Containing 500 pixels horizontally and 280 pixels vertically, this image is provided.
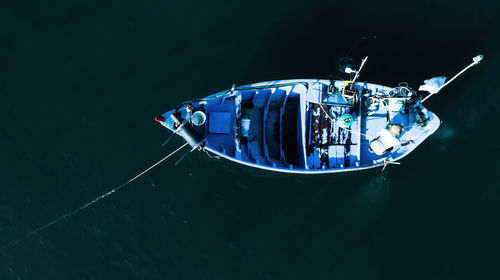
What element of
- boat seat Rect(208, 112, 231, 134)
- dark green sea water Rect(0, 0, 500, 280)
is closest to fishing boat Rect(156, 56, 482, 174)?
boat seat Rect(208, 112, 231, 134)

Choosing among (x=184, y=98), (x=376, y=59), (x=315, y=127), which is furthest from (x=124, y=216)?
(x=376, y=59)

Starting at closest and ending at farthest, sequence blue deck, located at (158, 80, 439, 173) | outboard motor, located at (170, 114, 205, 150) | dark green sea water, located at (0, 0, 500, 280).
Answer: outboard motor, located at (170, 114, 205, 150) → blue deck, located at (158, 80, 439, 173) → dark green sea water, located at (0, 0, 500, 280)

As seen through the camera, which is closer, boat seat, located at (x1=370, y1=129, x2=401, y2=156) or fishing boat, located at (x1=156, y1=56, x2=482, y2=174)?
boat seat, located at (x1=370, y1=129, x2=401, y2=156)

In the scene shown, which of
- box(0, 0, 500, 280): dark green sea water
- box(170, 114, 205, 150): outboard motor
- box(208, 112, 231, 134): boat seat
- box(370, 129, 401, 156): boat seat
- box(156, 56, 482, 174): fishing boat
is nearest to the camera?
box(370, 129, 401, 156): boat seat

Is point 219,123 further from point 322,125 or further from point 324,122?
point 324,122

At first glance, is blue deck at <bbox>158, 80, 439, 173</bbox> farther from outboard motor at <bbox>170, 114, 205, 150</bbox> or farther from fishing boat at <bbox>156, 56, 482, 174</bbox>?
outboard motor at <bbox>170, 114, 205, 150</bbox>

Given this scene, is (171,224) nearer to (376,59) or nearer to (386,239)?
(386,239)

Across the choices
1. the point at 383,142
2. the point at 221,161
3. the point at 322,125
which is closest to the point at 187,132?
the point at 221,161
